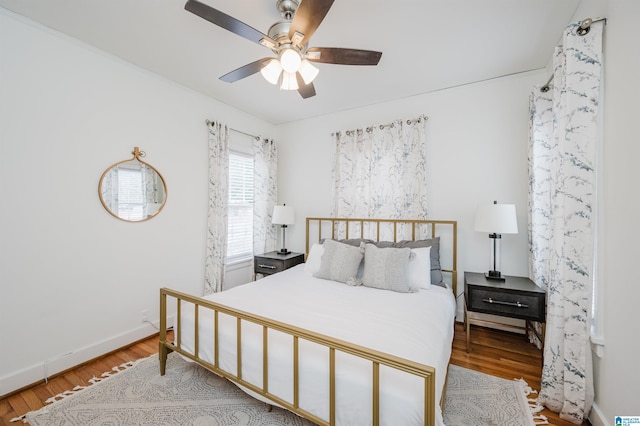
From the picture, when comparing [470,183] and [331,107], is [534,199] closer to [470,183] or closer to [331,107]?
[470,183]

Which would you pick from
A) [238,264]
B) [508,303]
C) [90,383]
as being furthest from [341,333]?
[238,264]

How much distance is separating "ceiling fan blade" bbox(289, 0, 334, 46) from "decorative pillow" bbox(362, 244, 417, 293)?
191 centimetres

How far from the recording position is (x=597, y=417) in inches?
59.8

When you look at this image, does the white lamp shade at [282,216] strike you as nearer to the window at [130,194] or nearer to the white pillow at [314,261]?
the white pillow at [314,261]

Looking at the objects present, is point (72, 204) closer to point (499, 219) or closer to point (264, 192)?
point (264, 192)

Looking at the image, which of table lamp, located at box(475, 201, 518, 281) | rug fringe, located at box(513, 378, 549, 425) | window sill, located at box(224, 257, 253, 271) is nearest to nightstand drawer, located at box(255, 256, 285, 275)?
window sill, located at box(224, 257, 253, 271)

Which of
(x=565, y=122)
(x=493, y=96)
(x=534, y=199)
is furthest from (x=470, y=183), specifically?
(x=565, y=122)

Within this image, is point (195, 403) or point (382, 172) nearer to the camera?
point (195, 403)

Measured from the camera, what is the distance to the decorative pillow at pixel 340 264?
8.60ft

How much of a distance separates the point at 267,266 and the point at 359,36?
2855 mm

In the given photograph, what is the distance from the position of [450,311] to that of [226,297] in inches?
74.8

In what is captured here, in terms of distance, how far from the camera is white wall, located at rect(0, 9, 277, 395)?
1.90 meters

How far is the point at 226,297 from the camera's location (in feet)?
7.07

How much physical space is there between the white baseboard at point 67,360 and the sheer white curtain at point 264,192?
1.70m
